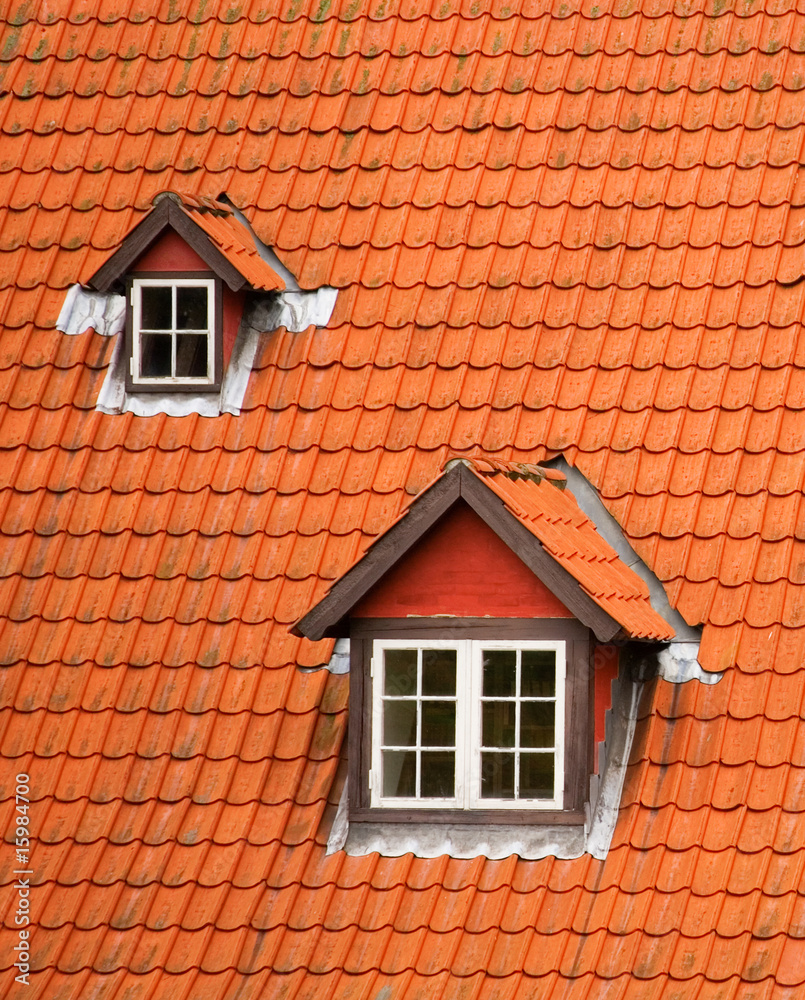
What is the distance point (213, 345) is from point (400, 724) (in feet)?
9.29

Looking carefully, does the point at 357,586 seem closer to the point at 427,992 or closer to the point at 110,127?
the point at 427,992

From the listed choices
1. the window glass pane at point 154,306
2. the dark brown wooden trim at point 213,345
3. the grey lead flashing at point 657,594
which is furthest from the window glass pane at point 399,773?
the window glass pane at point 154,306

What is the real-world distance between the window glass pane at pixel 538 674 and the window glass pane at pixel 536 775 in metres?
0.30

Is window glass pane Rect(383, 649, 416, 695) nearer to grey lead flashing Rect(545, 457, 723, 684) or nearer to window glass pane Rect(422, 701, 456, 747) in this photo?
window glass pane Rect(422, 701, 456, 747)

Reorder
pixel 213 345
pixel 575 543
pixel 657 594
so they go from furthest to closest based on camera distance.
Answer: pixel 213 345, pixel 657 594, pixel 575 543

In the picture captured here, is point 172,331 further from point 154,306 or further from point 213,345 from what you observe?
point 213,345

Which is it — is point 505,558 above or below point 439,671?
above

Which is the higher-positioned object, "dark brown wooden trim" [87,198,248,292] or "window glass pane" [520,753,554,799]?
"dark brown wooden trim" [87,198,248,292]

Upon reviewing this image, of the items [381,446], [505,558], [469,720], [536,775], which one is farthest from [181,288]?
[536,775]

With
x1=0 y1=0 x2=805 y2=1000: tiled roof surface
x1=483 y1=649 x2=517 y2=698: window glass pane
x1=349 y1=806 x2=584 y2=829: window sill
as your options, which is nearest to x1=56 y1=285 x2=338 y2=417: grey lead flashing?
x1=0 y1=0 x2=805 y2=1000: tiled roof surface

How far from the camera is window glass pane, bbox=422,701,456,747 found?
8145 mm

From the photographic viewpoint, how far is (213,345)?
9.91 m

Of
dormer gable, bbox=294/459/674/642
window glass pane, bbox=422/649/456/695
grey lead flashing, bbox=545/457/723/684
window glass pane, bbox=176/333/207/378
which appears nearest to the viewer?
dormer gable, bbox=294/459/674/642

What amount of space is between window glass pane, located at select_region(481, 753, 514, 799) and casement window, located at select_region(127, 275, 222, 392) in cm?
306
